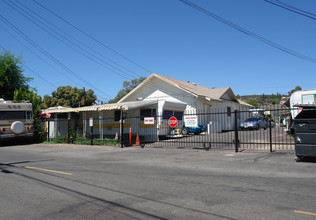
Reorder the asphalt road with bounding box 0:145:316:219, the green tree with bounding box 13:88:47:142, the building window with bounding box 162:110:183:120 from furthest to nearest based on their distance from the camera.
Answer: the green tree with bounding box 13:88:47:142 < the building window with bounding box 162:110:183:120 < the asphalt road with bounding box 0:145:316:219

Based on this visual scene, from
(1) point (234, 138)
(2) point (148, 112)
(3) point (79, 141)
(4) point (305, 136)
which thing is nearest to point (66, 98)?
(3) point (79, 141)

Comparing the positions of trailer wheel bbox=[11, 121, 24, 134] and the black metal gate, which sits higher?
trailer wheel bbox=[11, 121, 24, 134]

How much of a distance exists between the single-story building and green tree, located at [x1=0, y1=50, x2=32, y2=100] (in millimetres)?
5550

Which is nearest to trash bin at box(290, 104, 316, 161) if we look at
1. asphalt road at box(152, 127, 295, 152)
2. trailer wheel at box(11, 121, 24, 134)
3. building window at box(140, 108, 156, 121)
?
asphalt road at box(152, 127, 295, 152)

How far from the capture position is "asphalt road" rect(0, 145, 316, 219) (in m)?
4.47

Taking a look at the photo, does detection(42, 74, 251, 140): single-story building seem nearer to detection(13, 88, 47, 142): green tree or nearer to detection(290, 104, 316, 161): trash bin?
detection(13, 88, 47, 142): green tree

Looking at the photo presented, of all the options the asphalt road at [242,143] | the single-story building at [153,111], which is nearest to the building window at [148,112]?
the single-story building at [153,111]

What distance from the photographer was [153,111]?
20.9 m

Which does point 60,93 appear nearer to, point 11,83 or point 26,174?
point 11,83

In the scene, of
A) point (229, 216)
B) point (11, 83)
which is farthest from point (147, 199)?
point (11, 83)

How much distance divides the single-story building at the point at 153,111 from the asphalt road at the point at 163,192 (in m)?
10.3

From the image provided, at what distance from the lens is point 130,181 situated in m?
7.00

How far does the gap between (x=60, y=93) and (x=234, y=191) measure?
159ft

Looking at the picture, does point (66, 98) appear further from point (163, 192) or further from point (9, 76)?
point (163, 192)
